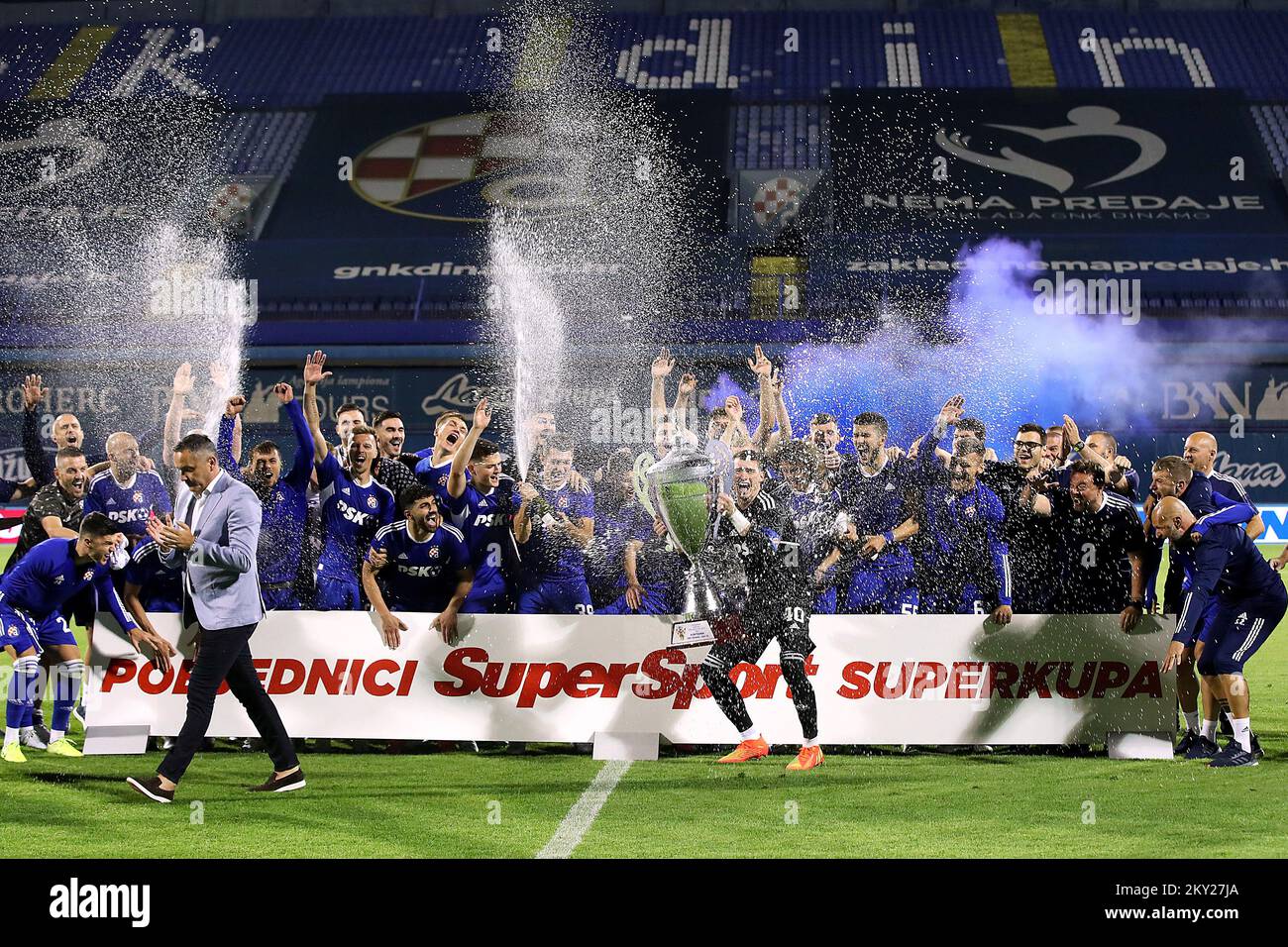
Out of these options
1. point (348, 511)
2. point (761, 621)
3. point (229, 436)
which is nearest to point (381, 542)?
point (348, 511)

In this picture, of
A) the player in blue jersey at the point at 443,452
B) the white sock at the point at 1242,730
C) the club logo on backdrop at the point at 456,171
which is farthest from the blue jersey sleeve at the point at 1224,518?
the club logo on backdrop at the point at 456,171

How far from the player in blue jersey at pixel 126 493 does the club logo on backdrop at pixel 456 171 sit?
20.4 m

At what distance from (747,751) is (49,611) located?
152 inches

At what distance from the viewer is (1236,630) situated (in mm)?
7660

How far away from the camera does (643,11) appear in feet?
121

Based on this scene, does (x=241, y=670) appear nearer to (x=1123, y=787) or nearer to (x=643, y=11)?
(x=1123, y=787)

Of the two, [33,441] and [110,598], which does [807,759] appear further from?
[33,441]

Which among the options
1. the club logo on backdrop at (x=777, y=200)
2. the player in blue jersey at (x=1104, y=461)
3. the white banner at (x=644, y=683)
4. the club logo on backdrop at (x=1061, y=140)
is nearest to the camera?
the white banner at (x=644, y=683)

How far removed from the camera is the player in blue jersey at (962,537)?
851 cm

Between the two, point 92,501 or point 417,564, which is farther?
point 92,501

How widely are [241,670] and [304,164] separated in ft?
83.2

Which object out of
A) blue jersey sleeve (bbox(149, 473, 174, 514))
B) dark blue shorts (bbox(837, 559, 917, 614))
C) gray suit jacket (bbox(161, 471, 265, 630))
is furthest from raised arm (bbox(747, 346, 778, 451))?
gray suit jacket (bbox(161, 471, 265, 630))

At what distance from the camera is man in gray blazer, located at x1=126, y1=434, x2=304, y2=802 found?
21.7ft

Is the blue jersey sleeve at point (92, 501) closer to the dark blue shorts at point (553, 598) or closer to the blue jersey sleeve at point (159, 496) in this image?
the blue jersey sleeve at point (159, 496)
